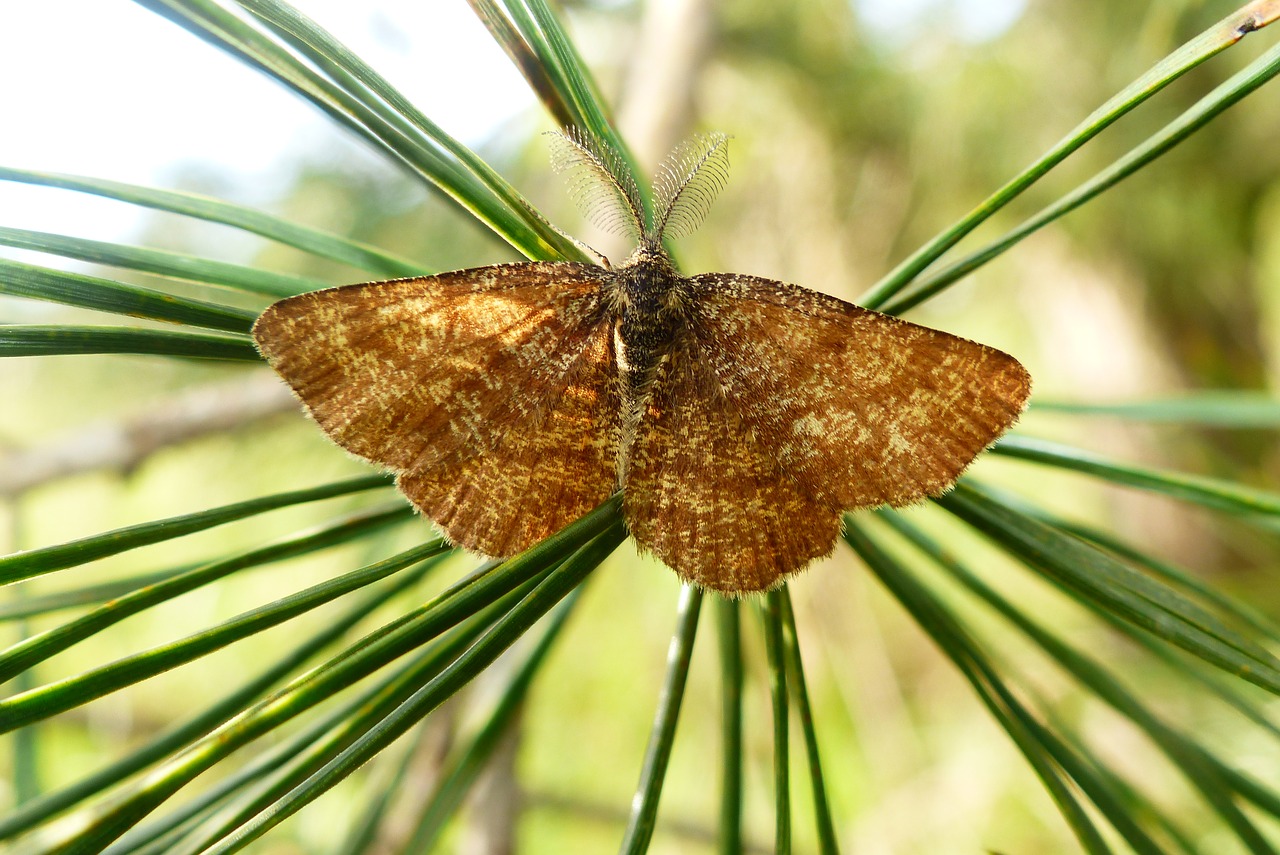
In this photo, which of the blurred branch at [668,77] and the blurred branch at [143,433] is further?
the blurred branch at [668,77]

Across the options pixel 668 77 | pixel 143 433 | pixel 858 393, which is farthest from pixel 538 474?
pixel 668 77

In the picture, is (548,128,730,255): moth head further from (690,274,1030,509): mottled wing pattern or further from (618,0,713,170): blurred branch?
(618,0,713,170): blurred branch

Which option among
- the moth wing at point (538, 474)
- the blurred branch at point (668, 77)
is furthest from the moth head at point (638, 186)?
the blurred branch at point (668, 77)

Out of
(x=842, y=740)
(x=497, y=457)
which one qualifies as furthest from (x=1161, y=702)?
(x=497, y=457)

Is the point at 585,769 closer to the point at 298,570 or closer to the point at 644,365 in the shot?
the point at 298,570

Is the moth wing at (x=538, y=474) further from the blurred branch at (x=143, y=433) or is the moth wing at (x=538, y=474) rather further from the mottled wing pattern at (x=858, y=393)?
the blurred branch at (x=143, y=433)

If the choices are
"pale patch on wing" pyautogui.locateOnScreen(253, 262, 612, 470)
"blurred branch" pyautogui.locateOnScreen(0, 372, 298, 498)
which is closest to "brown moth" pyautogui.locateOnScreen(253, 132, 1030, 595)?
"pale patch on wing" pyautogui.locateOnScreen(253, 262, 612, 470)
